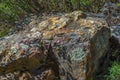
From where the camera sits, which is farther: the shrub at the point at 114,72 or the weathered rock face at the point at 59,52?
the shrub at the point at 114,72

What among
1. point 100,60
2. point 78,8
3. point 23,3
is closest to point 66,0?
point 78,8

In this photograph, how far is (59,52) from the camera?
5.71 meters

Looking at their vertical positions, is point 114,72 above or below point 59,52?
below

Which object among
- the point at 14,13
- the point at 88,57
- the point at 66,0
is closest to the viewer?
the point at 88,57

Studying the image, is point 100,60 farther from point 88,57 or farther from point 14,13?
point 14,13

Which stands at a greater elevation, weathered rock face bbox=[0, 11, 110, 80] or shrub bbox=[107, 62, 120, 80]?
weathered rock face bbox=[0, 11, 110, 80]

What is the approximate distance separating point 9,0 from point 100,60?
3.12 meters

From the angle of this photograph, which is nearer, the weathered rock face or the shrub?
the weathered rock face

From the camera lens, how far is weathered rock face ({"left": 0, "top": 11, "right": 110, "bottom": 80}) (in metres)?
5.59

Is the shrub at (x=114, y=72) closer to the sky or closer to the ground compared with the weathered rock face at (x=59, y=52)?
closer to the ground

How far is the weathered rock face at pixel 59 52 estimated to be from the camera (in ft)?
18.4

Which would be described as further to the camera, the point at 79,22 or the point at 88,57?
the point at 79,22

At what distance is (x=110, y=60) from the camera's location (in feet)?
20.2

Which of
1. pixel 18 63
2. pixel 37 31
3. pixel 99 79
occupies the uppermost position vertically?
pixel 37 31
